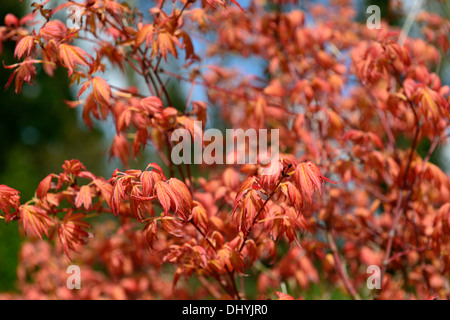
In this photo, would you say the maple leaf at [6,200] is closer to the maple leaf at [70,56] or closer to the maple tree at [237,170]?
the maple tree at [237,170]

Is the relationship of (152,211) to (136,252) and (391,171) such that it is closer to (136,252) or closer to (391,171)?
(136,252)

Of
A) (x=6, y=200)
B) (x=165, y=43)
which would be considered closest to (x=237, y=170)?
(x=165, y=43)

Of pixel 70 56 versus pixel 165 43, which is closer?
pixel 70 56

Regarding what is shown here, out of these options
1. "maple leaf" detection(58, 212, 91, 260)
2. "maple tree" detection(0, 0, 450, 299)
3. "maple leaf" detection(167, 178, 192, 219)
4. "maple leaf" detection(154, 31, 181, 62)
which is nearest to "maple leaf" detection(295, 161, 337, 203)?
"maple tree" detection(0, 0, 450, 299)

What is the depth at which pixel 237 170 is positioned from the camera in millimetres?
2076

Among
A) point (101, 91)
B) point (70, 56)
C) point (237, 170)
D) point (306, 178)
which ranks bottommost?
point (237, 170)

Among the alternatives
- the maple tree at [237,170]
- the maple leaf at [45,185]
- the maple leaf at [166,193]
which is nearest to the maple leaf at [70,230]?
the maple tree at [237,170]

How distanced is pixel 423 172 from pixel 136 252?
5.19 feet

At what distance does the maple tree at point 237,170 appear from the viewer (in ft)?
4.03

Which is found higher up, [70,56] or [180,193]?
[70,56]

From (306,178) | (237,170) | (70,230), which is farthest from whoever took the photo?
(237,170)

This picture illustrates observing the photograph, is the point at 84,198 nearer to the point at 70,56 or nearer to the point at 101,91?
the point at 101,91
